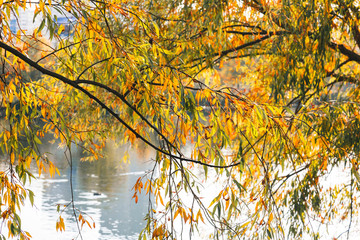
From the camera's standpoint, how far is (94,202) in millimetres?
9477

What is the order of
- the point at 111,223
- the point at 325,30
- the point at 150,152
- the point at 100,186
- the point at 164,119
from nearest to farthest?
1. the point at 164,119
2. the point at 325,30
3. the point at 111,223
4. the point at 100,186
5. the point at 150,152

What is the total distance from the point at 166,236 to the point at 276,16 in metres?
1.74

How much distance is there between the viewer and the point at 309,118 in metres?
2.99

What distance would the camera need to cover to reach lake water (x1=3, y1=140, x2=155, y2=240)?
25.9 feet

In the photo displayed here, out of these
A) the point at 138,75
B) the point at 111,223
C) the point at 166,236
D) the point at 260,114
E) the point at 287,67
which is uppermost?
the point at 287,67

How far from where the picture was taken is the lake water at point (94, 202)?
25.9ft

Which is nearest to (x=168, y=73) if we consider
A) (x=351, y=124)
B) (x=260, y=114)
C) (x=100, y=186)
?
(x=260, y=114)

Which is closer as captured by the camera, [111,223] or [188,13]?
[188,13]

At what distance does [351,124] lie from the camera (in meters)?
3.07

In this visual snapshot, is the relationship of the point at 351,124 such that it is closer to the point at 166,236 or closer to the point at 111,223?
the point at 166,236

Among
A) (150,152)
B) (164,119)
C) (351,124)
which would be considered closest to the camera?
(164,119)

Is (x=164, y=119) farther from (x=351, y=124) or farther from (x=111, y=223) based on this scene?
(x=111, y=223)

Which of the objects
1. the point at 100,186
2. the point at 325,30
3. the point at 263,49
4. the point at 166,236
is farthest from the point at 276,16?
the point at 100,186

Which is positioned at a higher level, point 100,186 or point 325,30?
point 325,30
